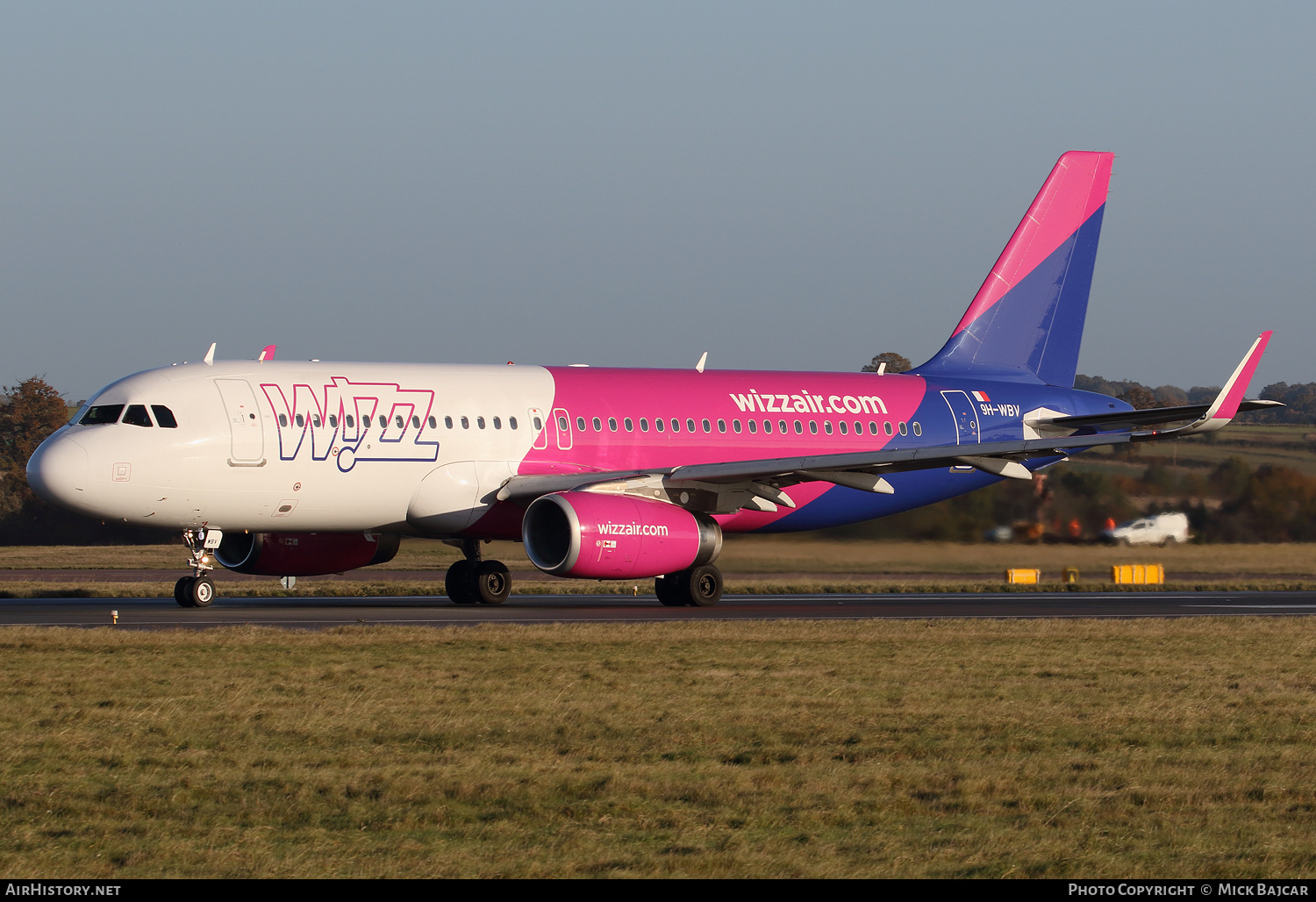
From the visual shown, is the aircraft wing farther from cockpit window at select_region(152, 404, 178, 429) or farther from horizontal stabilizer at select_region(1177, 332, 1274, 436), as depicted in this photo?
cockpit window at select_region(152, 404, 178, 429)

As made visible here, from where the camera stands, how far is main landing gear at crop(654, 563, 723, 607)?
1048 inches

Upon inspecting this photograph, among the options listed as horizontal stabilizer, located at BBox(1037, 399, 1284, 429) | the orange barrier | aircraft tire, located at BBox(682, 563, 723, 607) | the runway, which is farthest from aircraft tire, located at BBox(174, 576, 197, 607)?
the orange barrier

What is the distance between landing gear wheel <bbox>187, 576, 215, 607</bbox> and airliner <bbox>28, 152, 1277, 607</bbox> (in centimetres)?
3

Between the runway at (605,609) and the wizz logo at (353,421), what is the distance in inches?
100

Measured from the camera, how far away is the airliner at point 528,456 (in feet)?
77.4

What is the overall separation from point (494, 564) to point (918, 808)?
18.6 meters

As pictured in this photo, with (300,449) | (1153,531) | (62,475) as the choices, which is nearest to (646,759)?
(300,449)

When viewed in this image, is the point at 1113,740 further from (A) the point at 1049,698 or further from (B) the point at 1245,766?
(A) the point at 1049,698

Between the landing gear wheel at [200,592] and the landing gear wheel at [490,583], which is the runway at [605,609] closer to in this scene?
the landing gear wheel at [200,592]

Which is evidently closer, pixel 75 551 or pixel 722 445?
pixel 722 445

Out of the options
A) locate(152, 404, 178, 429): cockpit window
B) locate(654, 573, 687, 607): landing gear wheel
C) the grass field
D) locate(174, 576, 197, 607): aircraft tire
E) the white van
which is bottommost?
the grass field

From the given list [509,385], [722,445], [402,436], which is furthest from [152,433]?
[722,445]

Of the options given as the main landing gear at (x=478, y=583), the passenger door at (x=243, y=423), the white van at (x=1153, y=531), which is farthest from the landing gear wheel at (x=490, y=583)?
the white van at (x=1153, y=531)
